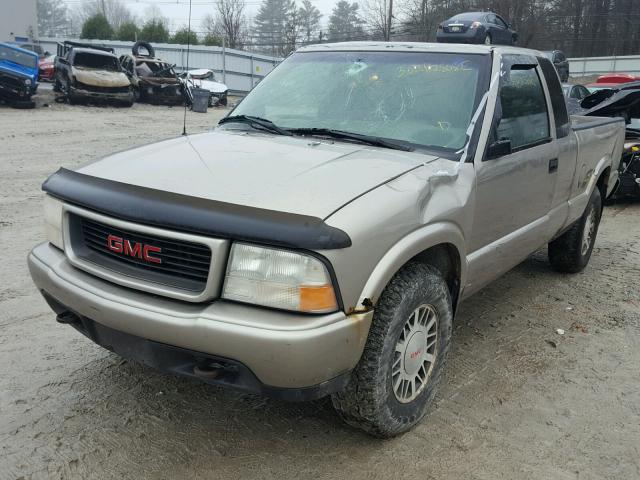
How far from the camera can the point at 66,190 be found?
9.21 feet

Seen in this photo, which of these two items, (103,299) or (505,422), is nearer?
(103,299)

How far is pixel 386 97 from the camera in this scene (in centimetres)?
359

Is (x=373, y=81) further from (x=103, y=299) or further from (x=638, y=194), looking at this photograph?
(x=638, y=194)

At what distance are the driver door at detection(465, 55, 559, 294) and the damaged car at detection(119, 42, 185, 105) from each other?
1926 cm

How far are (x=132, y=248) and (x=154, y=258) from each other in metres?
0.13

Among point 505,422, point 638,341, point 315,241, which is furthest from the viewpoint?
point 638,341

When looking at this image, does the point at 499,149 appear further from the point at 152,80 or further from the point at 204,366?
the point at 152,80

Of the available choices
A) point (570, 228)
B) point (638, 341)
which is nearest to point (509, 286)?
point (570, 228)

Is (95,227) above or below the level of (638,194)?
above

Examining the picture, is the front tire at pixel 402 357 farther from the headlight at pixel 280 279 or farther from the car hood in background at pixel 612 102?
the car hood in background at pixel 612 102

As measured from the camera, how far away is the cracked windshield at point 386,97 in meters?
3.42

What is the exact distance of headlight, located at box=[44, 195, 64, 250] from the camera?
290cm

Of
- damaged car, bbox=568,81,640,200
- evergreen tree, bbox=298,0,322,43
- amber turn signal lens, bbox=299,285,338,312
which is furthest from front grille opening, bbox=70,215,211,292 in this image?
evergreen tree, bbox=298,0,322,43

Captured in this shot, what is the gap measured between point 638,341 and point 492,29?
11447 millimetres
